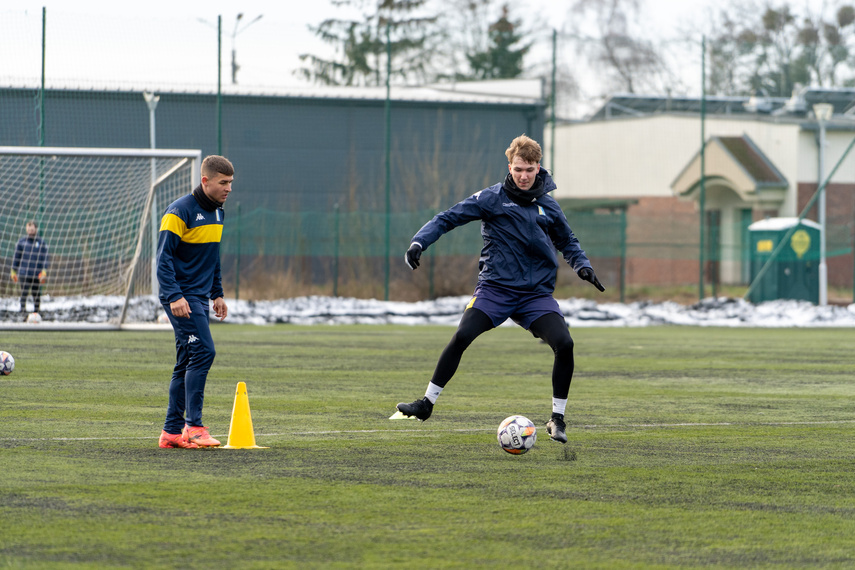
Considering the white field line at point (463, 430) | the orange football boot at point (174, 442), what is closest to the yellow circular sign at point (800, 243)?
the white field line at point (463, 430)

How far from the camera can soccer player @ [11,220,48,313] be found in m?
18.7

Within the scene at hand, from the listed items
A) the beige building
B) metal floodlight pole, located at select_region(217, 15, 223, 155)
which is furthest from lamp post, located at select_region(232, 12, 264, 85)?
the beige building

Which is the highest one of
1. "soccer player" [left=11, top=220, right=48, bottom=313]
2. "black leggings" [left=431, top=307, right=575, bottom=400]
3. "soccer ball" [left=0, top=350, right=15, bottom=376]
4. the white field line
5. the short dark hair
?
the short dark hair

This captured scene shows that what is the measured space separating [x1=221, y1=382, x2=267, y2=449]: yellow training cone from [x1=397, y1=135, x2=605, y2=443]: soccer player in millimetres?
1045

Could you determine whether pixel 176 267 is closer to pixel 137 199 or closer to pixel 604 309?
pixel 137 199

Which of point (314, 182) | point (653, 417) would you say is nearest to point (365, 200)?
point (314, 182)

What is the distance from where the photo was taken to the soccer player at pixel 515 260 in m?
7.70

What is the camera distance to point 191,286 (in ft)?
24.1

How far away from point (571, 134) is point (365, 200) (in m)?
12.9

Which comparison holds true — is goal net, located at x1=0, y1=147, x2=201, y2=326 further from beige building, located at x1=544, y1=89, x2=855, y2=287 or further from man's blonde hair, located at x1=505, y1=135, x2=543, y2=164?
beige building, located at x1=544, y1=89, x2=855, y2=287

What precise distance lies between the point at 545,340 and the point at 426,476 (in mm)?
1754

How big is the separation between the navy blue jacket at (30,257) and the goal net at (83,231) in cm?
2

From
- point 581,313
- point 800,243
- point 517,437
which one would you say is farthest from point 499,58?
point 517,437

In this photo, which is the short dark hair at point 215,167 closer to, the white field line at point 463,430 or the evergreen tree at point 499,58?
the white field line at point 463,430
